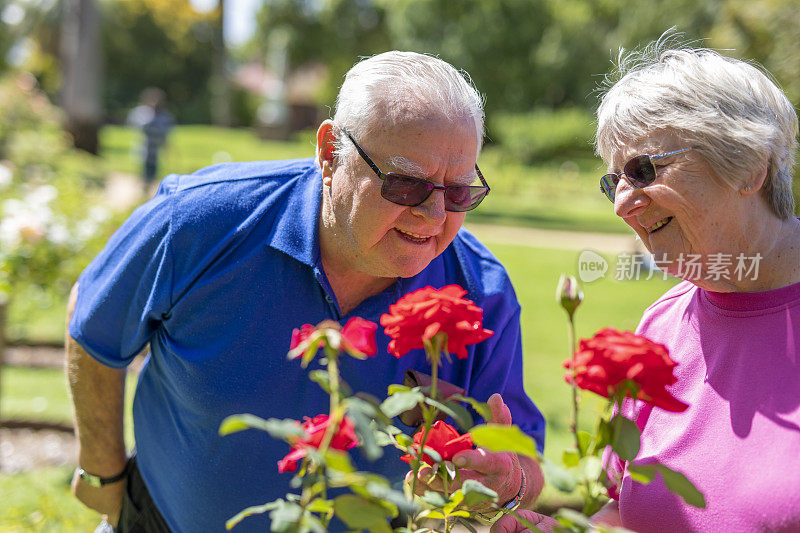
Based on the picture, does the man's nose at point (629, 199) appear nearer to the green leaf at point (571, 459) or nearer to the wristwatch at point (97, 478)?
the green leaf at point (571, 459)

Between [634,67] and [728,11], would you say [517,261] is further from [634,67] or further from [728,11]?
[634,67]

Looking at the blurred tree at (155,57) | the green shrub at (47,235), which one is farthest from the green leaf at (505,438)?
the blurred tree at (155,57)

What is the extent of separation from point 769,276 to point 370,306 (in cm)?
91

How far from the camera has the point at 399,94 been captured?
5.82ft

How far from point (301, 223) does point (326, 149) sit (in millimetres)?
195

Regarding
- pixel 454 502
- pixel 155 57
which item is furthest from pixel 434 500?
pixel 155 57

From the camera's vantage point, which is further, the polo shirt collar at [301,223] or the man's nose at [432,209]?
the polo shirt collar at [301,223]

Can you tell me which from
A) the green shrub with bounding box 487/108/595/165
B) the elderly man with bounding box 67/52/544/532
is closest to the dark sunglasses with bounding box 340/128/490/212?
the elderly man with bounding box 67/52/544/532

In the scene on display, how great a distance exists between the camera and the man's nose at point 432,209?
5.77 ft

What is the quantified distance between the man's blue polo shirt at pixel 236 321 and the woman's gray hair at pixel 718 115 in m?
0.59

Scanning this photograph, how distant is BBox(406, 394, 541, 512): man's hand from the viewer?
1.37 m

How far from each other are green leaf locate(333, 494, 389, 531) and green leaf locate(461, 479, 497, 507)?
200 mm

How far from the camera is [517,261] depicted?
11.6m

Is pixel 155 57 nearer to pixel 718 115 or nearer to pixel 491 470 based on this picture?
pixel 718 115
